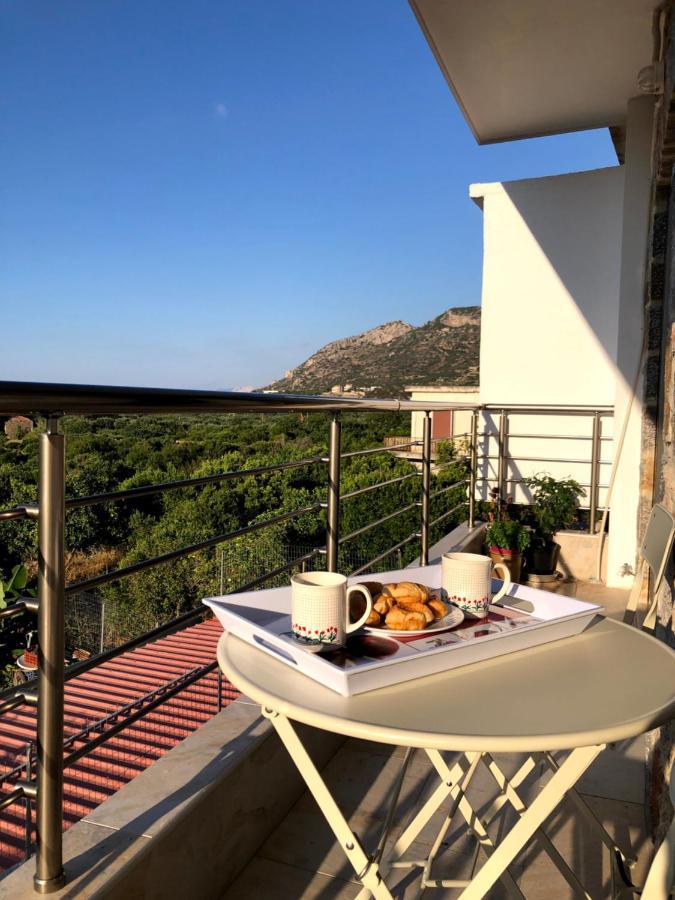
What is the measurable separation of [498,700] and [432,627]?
18 cm

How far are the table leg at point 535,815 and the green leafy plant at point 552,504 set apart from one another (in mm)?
3896

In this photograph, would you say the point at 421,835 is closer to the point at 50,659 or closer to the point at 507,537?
the point at 50,659

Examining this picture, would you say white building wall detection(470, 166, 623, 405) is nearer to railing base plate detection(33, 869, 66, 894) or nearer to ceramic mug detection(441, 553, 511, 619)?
ceramic mug detection(441, 553, 511, 619)

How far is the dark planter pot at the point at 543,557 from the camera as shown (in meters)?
4.46

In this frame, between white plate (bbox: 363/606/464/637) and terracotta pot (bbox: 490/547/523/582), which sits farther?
terracotta pot (bbox: 490/547/523/582)

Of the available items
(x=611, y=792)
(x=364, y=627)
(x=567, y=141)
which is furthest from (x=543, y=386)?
(x=364, y=627)

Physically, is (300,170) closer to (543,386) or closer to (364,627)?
(543,386)

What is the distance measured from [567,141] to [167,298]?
3498 centimetres

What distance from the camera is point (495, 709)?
839mm

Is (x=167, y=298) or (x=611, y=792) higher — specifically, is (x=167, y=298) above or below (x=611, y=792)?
above

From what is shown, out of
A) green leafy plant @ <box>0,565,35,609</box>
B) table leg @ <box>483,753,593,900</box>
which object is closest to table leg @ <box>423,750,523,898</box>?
table leg @ <box>483,753,593,900</box>

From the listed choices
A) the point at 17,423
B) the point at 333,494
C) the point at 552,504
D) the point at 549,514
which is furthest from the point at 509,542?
the point at 17,423

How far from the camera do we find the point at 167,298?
37.7 metres

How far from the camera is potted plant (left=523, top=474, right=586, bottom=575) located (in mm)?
4480
